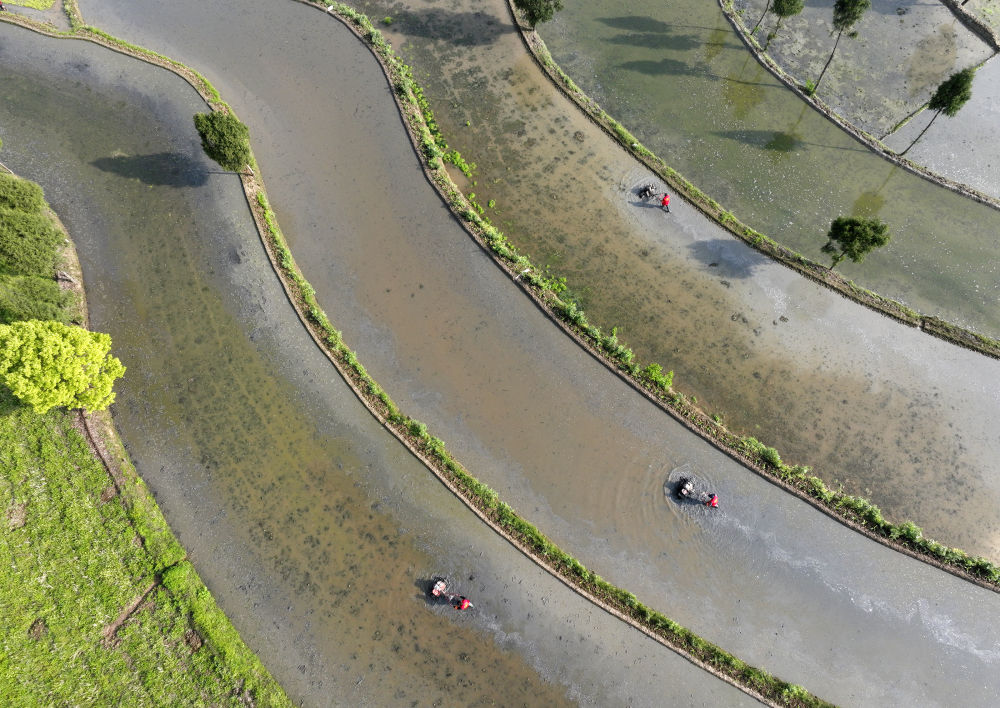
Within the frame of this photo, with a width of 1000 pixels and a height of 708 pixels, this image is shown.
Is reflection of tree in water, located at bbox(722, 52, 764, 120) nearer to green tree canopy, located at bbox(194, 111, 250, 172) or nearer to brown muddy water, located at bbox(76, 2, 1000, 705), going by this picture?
brown muddy water, located at bbox(76, 2, 1000, 705)

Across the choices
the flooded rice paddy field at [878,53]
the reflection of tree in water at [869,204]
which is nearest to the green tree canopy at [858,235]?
the reflection of tree in water at [869,204]

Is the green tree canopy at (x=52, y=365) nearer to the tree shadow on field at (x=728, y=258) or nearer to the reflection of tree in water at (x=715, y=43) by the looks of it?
the tree shadow on field at (x=728, y=258)

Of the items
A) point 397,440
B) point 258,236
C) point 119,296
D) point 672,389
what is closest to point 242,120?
point 258,236

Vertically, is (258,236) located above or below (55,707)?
above

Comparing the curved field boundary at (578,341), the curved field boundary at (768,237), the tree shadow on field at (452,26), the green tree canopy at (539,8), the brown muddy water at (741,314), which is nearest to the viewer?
the curved field boundary at (578,341)

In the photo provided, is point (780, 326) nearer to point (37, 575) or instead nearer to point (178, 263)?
point (178, 263)
